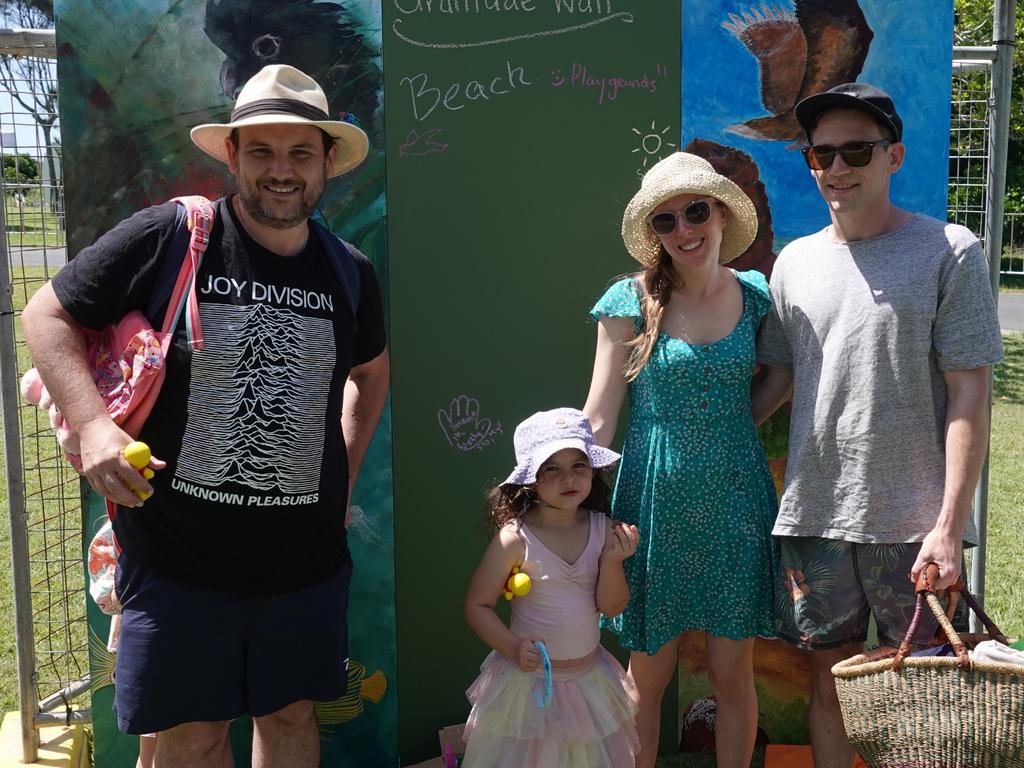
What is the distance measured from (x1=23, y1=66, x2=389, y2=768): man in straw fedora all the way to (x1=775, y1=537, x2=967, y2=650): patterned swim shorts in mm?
1287

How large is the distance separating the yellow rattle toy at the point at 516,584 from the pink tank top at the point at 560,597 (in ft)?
0.11

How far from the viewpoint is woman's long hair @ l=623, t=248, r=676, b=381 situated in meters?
3.04

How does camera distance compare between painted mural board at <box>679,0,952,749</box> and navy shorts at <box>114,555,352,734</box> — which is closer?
navy shorts at <box>114,555,352,734</box>

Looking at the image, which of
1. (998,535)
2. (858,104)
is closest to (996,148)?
(858,104)

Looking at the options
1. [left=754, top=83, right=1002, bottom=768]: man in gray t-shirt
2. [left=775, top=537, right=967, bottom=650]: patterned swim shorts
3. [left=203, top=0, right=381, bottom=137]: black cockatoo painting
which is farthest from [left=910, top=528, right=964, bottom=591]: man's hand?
[left=203, top=0, right=381, bottom=137]: black cockatoo painting

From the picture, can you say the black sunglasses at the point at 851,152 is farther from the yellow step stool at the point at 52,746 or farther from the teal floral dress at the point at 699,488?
the yellow step stool at the point at 52,746

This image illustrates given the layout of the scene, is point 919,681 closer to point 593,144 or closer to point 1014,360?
point 593,144

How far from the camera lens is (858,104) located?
2.75 meters

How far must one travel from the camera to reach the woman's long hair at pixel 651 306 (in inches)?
120

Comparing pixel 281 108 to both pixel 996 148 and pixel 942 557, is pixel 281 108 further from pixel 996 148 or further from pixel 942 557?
pixel 996 148

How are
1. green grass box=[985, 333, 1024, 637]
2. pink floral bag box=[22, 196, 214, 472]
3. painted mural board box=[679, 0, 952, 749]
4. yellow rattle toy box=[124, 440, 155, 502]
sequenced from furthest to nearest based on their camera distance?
green grass box=[985, 333, 1024, 637], painted mural board box=[679, 0, 952, 749], pink floral bag box=[22, 196, 214, 472], yellow rattle toy box=[124, 440, 155, 502]

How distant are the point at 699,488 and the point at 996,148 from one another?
1.75 meters

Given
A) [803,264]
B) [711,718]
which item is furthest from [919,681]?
[711,718]

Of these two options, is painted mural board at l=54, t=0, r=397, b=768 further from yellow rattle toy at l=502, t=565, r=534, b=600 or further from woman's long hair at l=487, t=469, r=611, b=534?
yellow rattle toy at l=502, t=565, r=534, b=600
